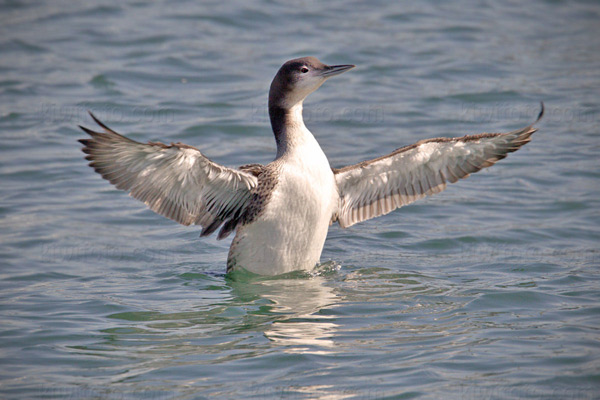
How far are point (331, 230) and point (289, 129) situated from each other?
2.20m

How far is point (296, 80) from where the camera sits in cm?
674

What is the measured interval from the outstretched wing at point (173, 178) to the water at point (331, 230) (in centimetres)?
70

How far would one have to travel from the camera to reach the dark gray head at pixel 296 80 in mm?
6754

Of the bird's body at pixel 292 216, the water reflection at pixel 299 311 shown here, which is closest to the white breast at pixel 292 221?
the bird's body at pixel 292 216

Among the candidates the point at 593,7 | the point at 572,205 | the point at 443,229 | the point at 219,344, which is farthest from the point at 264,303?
the point at 593,7

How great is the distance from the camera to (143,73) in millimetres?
12766

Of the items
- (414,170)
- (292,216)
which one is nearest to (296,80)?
(292,216)

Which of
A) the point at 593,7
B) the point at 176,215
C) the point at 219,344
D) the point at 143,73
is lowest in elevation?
the point at 219,344

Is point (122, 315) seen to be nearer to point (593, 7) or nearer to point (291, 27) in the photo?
point (291, 27)

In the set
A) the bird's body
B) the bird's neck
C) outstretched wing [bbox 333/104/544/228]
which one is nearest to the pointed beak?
the bird's neck

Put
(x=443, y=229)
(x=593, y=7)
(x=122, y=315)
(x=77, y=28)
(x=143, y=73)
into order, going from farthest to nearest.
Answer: (x=593, y=7)
(x=77, y=28)
(x=143, y=73)
(x=443, y=229)
(x=122, y=315)

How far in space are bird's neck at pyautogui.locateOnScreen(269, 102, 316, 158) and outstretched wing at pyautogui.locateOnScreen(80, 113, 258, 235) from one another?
15.2 inches

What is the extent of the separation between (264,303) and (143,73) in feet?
24.1

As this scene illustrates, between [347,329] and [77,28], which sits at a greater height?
[77,28]
